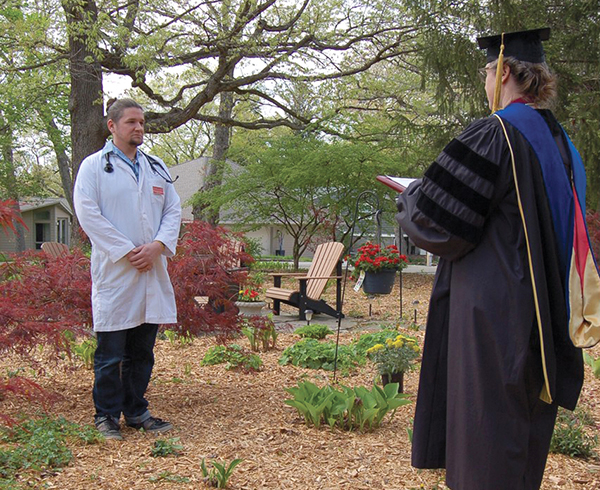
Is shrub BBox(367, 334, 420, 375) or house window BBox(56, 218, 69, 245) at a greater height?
house window BBox(56, 218, 69, 245)

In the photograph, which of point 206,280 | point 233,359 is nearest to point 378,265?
point 233,359

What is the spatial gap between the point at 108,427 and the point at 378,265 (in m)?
5.74

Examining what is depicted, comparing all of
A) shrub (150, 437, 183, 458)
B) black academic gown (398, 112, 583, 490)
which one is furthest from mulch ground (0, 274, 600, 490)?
black academic gown (398, 112, 583, 490)

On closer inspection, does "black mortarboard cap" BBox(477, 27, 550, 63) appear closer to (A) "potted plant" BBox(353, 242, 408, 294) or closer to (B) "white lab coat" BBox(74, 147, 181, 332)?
(B) "white lab coat" BBox(74, 147, 181, 332)

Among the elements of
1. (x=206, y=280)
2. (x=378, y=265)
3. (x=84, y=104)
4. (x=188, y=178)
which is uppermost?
(x=188, y=178)

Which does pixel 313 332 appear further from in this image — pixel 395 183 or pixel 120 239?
pixel 395 183

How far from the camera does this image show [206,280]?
4465 mm

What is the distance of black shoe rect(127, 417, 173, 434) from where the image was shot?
12.5 ft

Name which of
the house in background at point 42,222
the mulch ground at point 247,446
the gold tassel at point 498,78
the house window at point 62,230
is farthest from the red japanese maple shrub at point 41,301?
the house window at point 62,230

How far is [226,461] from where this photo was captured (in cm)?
329

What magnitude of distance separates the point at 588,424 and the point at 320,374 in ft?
7.29

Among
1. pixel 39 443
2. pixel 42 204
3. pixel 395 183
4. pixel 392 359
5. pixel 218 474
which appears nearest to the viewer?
pixel 395 183

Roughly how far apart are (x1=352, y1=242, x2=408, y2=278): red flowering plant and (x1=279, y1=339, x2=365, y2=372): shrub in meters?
3.11

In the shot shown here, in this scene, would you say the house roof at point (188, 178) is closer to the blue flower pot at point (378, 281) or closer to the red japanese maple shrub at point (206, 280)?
the blue flower pot at point (378, 281)
